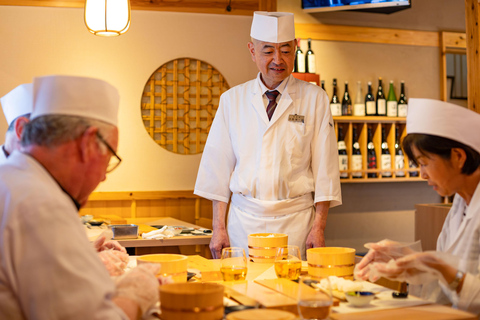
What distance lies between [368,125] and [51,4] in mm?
3025

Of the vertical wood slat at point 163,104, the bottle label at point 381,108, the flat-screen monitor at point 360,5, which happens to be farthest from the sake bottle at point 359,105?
the vertical wood slat at point 163,104

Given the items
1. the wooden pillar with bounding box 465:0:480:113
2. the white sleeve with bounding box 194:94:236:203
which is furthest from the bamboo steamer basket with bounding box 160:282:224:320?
the wooden pillar with bounding box 465:0:480:113

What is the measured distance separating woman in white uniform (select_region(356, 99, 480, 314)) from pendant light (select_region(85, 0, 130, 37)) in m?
2.62

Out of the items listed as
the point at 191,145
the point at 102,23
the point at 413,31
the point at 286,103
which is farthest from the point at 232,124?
the point at 413,31

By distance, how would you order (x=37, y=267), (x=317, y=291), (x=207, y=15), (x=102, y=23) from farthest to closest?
(x=207, y=15) < (x=102, y=23) < (x=317, y=291) < (x=37, y=267)

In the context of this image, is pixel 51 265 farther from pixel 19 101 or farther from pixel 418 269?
pixel 19 101

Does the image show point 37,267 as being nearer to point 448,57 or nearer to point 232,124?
point 232,124

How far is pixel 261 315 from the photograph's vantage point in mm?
1217

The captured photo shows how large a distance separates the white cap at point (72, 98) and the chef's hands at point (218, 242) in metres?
1.57

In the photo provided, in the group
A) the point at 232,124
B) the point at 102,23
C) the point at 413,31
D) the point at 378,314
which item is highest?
the point at 413,31

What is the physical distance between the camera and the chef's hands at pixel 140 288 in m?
1.28

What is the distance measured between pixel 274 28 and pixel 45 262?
2.08 m

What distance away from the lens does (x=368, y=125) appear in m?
5.20

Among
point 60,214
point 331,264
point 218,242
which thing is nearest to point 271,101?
point 218,242
